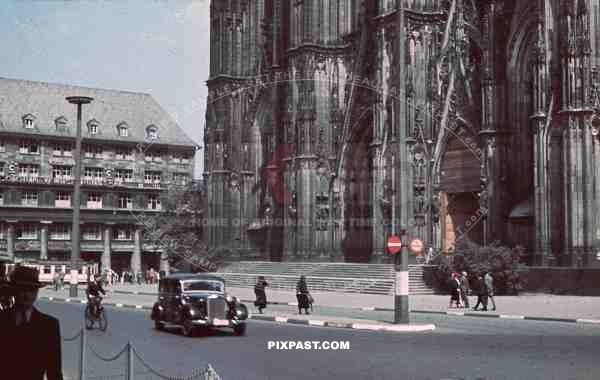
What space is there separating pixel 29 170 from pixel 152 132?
14083 mm

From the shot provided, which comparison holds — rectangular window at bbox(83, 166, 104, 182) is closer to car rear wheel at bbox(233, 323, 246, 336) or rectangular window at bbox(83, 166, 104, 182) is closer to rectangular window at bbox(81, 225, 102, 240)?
rectangular window at bbox(81, 225, 102, 240)

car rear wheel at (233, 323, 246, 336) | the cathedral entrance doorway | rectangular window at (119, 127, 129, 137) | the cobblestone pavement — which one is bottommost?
the cobblestone pavement

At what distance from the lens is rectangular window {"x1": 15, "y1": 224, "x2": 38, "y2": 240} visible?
82250 mm

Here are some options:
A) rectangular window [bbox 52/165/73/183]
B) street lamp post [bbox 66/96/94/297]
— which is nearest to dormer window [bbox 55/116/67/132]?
rectangular window [bbox 52/165/73/183]

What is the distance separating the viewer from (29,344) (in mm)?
5957

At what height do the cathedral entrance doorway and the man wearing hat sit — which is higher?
the cathedral entrance doorway

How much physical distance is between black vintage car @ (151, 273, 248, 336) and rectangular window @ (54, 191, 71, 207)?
64618 millimetres

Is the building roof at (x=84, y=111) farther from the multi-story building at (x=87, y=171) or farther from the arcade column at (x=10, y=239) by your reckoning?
the arcade column at (x=10, y=239)

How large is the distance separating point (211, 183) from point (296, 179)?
40.6 ft

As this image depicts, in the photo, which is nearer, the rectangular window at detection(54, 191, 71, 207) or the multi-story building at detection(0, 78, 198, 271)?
the multi-story building at detection(0, 78, 198, 271)

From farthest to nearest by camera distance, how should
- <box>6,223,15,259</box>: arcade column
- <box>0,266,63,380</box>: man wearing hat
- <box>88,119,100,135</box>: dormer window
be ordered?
1. <box>88,119,100,135</box>: dormer window
2. <box>6,223,15,259</box>: arcade column
3. <box>0,266,63,380</box>: man wearing hat

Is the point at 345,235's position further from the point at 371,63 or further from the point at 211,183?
the point at 211,183

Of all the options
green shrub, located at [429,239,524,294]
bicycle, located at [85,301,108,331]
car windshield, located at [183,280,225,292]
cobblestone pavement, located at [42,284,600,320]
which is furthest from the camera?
green shrub, located at [429,239,524,294]

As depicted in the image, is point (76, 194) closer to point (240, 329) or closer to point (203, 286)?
point (203, 286)
